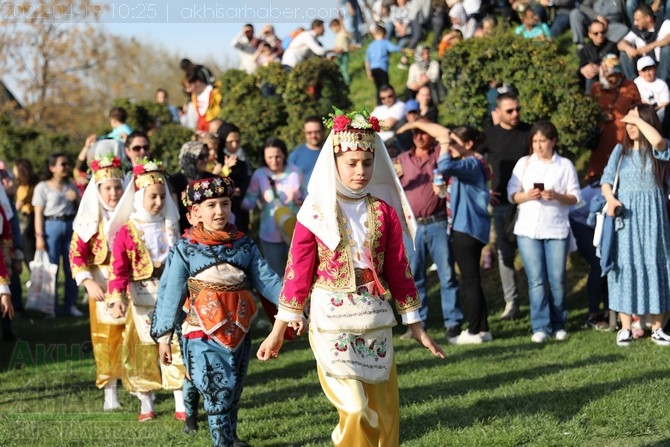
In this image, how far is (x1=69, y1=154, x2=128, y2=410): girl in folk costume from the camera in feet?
26.0

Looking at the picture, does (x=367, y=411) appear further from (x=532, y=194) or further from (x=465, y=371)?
(x=532, y=194)

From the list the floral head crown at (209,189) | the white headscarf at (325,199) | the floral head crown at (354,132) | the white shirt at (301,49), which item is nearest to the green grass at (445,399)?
the floral head crown at (209,189)

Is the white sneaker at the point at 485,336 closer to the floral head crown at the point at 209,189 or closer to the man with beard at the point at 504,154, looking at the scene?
the man with beard at the point at 504,154

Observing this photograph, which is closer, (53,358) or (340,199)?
(340,199)

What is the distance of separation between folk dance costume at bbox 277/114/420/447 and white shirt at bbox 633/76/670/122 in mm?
7126

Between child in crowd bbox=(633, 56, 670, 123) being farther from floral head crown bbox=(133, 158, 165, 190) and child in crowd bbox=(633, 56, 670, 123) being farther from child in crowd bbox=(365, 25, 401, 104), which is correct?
child in crowd bbox=(365, 25, 401, 104)

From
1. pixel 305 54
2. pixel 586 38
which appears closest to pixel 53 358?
pixel 305 54

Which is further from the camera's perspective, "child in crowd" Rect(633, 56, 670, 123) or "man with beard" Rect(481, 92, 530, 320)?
"child in crowd" Rect(633, 56, 670, 123)

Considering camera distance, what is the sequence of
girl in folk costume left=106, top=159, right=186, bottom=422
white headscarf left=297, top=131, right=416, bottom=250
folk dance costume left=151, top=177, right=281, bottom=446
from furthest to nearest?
girl in folk costume left=106, top=159, right=186, bottom=422 → folk dance costume left=151, top=177, right=281, bottom=446 → white headscarf left=297, top=131, right=416, bottom=250

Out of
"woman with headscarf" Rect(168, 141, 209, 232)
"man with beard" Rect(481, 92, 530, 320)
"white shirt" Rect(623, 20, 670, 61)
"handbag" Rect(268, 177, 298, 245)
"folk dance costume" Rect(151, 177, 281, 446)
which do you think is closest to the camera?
"folk dance costume" Rect(151, 177, 281, 446)

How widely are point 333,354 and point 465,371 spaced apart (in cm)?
344

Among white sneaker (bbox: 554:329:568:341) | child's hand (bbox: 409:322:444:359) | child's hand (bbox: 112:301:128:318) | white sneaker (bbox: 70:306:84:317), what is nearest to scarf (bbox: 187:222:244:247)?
child's hand (bbox: 112:301:128:318)

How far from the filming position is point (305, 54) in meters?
16.7

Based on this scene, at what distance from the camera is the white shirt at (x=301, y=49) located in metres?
16.6
